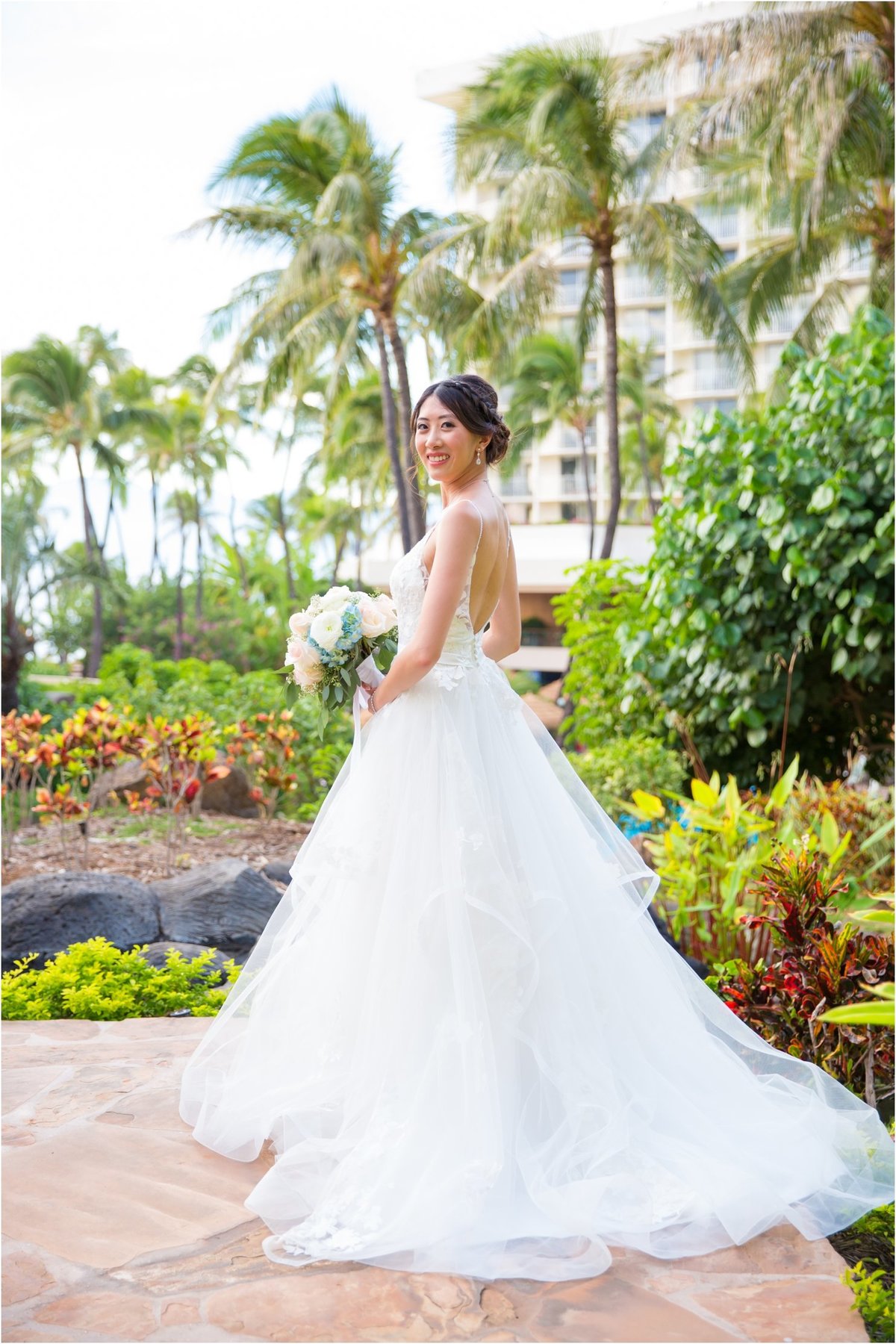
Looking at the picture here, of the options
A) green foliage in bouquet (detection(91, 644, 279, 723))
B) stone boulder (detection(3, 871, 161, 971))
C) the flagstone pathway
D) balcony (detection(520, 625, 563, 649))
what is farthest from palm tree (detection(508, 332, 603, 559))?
the flagstone pathway

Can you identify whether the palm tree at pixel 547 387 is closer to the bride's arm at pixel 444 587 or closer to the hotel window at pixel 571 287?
the hotel window at pixel 571 287

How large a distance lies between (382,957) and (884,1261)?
1.44 meters

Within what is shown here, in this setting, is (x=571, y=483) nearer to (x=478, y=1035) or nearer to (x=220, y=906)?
(x=220, y=906)

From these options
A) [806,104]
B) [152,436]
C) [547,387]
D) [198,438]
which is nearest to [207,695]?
[806,104]

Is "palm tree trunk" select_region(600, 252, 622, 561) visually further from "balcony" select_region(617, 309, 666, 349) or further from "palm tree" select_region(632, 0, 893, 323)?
"balcony" select_region(617, 309, 666, 349)

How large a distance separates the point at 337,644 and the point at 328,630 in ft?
0.17

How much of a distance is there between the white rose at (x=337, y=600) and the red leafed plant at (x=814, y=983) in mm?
1718

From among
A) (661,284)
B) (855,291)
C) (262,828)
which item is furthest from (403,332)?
(855,291)

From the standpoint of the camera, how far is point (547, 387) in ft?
101

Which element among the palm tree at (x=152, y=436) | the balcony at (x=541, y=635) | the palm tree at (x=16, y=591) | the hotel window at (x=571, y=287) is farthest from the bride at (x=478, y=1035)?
the hotel window at (x=571, y=287)

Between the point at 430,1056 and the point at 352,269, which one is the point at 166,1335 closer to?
the point at 430,1056

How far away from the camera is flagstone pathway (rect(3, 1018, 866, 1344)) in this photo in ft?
7.58

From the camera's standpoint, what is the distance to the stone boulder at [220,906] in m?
5.36

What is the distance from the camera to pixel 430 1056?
2.93 meters
